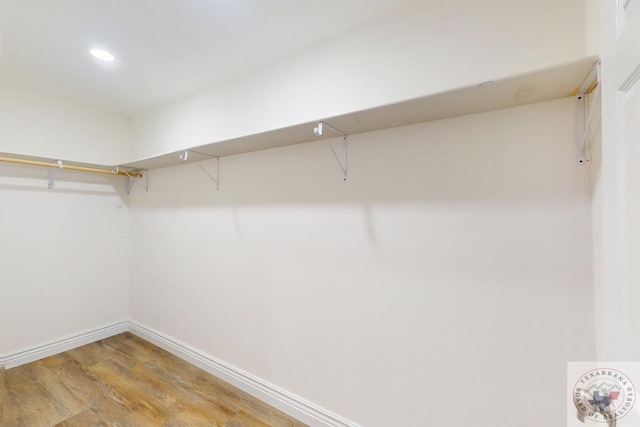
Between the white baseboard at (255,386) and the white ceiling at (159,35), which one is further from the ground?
the white ceiling at (159,35)

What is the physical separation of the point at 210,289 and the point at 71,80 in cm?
209

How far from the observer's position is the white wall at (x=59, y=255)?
7.73 feet

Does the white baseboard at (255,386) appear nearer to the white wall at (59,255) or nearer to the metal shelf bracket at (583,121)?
the white wall at (59,255)

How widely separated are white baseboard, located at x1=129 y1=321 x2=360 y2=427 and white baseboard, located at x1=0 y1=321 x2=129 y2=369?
0.46m

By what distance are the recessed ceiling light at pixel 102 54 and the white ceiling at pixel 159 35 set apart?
5 centimetres

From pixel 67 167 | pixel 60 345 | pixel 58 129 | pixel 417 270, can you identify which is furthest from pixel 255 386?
pixel 58 129

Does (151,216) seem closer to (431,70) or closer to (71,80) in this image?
(71,80)

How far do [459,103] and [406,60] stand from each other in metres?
0.43

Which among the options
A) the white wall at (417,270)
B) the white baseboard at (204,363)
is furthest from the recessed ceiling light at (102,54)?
the white baseboard at (204,363)

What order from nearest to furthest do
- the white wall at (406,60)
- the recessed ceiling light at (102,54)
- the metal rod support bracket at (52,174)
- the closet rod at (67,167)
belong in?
1. the white wall at (406,60)
2. the recessed ceiling light at (102,54)
3. the closet rod at (67,167)
4. the metal rod support bracket at (52,174)

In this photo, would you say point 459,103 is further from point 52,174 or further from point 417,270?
point 52,174

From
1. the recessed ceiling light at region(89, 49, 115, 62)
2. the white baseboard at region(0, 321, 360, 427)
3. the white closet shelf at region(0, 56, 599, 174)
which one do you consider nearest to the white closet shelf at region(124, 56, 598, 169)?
the white closet shelf at region(0, 56, 599, 174)

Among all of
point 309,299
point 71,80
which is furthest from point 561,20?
point 71,80

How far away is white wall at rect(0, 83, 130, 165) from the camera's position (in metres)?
2.32
